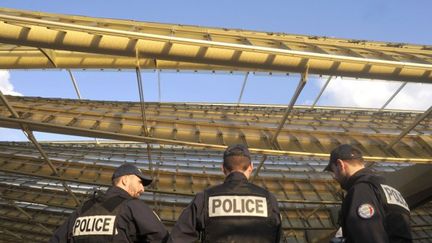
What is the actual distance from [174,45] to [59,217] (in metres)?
18.8

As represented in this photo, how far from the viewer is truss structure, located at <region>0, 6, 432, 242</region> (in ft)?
30.5

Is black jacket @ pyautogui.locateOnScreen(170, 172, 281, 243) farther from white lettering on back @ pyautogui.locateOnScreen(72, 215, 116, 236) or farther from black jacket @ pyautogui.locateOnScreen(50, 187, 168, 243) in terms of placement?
white lettering on back @ pyautogui.locateOnScreen(72, 215, 116, 236)

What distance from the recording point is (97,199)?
16.6 feet

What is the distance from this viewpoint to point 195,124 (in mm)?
14148

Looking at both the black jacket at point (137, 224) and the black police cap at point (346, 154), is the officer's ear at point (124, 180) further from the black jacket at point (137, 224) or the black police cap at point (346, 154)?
the black police cap at point (346, 154)

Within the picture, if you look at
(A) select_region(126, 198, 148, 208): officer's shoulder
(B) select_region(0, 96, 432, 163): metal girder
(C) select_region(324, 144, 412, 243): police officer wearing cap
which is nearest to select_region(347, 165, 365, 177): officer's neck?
(C) select_region(324, 144, 412, 243): police officer wearing cap

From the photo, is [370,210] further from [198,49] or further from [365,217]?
[198,49]

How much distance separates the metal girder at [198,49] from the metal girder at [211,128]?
3.39m

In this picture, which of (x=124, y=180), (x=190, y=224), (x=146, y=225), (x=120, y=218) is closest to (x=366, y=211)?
(x=190, y=224)

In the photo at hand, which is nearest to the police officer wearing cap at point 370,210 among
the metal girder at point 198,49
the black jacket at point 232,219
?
the black jacket at point 232,219

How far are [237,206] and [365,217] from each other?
124 centimetres

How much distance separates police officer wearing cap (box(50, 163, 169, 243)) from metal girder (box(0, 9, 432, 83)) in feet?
15.1

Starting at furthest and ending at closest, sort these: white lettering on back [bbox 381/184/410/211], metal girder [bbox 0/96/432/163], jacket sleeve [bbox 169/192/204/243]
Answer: metal girder [bbox 0/96/432/163] < jacket sleeve [bbox 169/192/204/243] < white lettering on back [bbox 381/184/410/211]

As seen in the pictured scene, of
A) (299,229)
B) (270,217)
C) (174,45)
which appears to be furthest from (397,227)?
(299,229)
